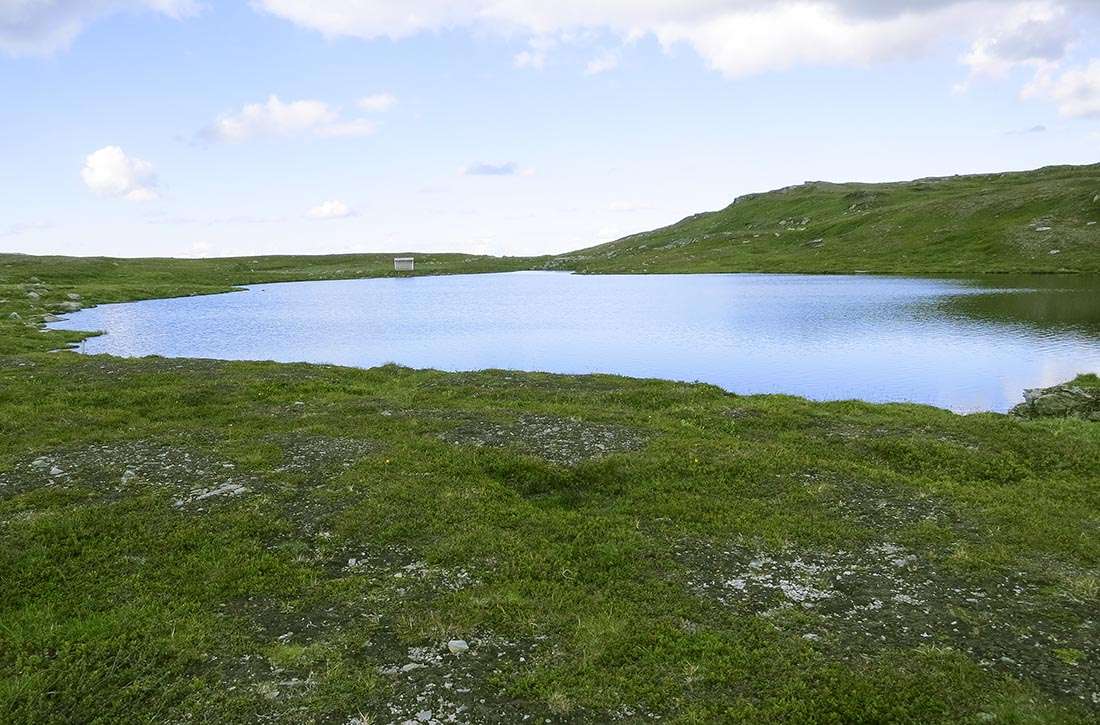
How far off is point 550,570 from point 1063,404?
29.7m

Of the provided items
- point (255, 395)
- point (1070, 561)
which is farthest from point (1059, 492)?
point (255, 395)

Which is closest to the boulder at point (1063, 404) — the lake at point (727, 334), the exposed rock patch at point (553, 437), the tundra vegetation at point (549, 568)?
the tundra vegetation at point (549, 568)

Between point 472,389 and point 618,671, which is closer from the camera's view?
point 618,671

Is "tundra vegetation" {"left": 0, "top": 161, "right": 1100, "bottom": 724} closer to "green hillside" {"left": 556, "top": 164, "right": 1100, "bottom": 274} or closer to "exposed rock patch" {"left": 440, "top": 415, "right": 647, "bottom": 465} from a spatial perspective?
"exposed rock patch" {"left": 440, "top": 415, "right": 647, "bottom": 465}

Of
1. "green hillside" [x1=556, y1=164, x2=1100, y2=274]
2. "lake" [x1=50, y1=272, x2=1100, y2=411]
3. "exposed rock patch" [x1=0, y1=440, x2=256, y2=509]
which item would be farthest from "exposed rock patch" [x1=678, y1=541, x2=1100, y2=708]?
"green hillside" [x1=556, y1=164, x2=1100, y2=274]

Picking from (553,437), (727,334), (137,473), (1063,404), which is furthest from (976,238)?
(137,473)

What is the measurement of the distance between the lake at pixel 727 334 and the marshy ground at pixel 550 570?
19.6 meters

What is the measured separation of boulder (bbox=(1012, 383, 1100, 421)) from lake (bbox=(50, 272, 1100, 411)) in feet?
16.8

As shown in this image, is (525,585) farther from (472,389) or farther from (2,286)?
(2,286)

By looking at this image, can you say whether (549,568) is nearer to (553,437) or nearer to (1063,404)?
(553,437)

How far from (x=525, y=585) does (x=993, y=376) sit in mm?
44192

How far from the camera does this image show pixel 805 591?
15359 mm

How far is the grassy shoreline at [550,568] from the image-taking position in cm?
1184

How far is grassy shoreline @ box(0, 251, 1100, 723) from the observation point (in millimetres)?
11844
